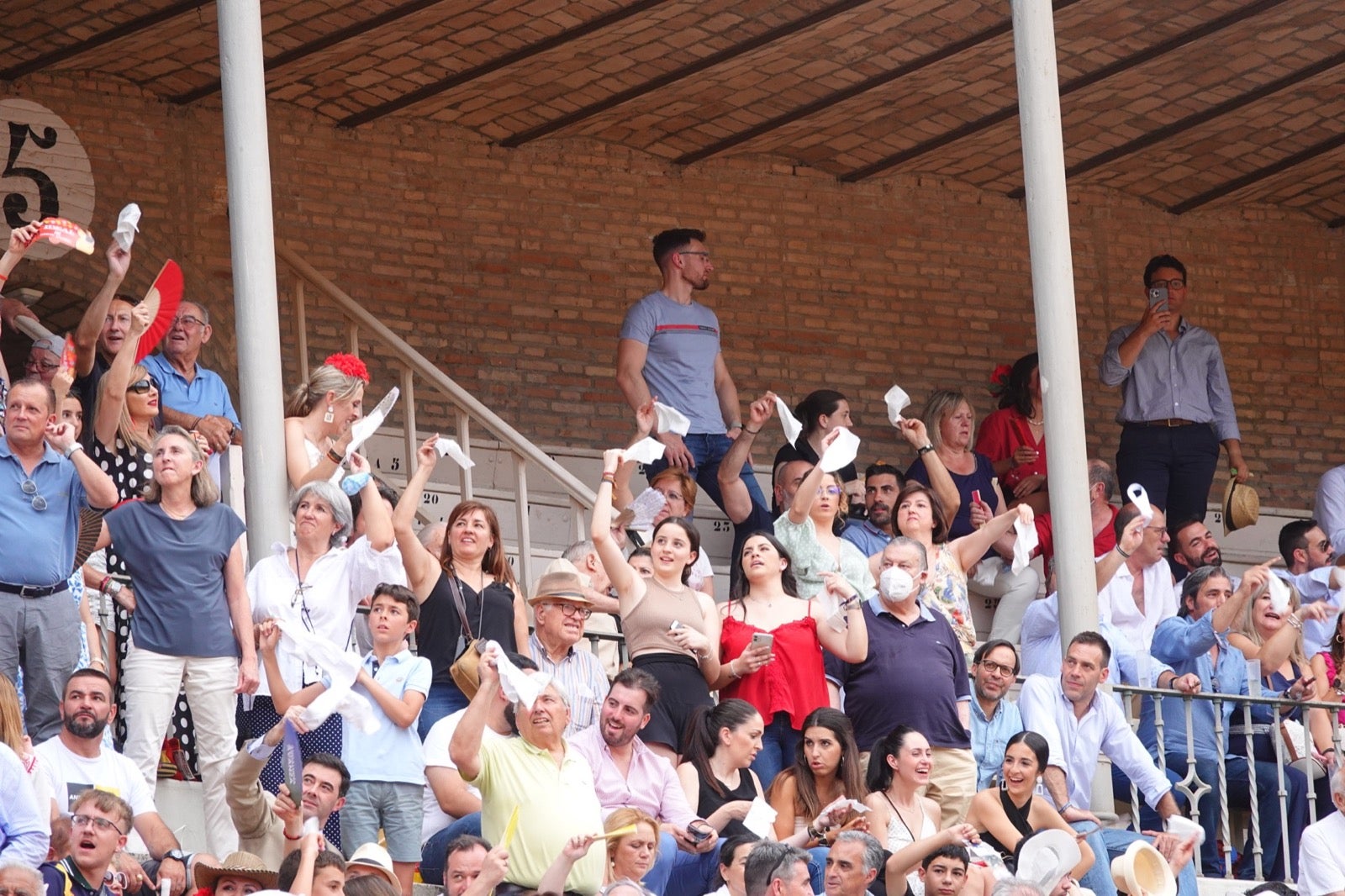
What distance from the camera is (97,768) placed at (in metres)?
6.94

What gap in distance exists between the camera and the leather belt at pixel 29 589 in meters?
7.18

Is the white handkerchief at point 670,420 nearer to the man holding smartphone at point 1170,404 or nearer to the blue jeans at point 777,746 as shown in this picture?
the blue jeans at point 777,746

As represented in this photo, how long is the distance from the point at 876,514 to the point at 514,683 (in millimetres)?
3304

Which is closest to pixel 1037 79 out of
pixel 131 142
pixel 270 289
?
pixel 270 289

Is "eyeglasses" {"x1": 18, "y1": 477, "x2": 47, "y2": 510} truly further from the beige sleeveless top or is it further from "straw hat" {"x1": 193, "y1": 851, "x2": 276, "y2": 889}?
the beige sleeveless top

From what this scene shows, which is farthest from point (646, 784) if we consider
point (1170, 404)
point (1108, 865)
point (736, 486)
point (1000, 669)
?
point (1170, 404)

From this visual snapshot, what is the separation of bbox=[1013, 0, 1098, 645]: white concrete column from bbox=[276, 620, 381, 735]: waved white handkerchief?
271 centimetres

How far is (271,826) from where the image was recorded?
702 cm

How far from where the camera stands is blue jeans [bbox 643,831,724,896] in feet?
24.3

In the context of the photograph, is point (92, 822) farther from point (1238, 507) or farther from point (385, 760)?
point (1238, 507)

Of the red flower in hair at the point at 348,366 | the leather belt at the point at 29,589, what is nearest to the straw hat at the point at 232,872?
the leather belt at the point at 29,589

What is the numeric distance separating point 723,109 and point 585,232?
1.04 metres

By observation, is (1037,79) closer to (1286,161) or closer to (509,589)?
(509,589)

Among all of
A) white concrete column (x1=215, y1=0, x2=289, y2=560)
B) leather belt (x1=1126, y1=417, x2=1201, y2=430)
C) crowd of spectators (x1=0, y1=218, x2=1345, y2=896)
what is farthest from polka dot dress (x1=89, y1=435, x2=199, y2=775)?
leather belt (x1=1126, y1=417, x2=1201, y2=430)
